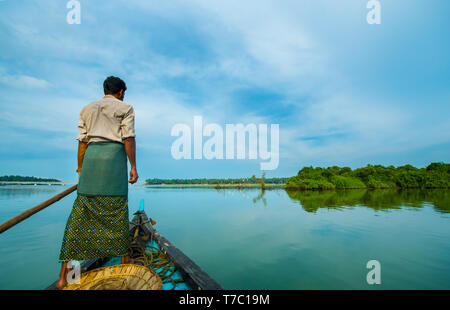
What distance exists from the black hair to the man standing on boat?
0.32 ft

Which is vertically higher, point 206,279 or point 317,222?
point 206,279

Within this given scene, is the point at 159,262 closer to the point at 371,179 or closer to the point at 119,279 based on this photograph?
the point at 119,279

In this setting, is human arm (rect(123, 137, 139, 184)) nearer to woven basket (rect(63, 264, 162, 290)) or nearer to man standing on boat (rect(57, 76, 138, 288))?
man standing on boat (rect(57, 76, 138, 288))

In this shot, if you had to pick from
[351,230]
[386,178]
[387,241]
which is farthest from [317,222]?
[386,178]

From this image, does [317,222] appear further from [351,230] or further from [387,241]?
[387,241]

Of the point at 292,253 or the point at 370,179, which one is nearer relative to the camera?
the point at 292,253

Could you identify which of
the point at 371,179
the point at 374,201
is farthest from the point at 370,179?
the point at 374,201

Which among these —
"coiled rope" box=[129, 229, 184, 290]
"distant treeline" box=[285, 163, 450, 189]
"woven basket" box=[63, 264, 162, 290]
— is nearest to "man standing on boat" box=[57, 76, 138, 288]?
"woven basket" box=[63, 264, 162, 290]

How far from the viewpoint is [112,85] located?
6.34 feet

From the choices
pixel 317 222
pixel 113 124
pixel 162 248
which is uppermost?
pixel 113 124

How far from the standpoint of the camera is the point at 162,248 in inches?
104

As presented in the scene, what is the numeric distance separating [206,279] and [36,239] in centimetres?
604

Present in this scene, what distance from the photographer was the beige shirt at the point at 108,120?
177 centimetres

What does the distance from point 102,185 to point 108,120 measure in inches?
22.9
